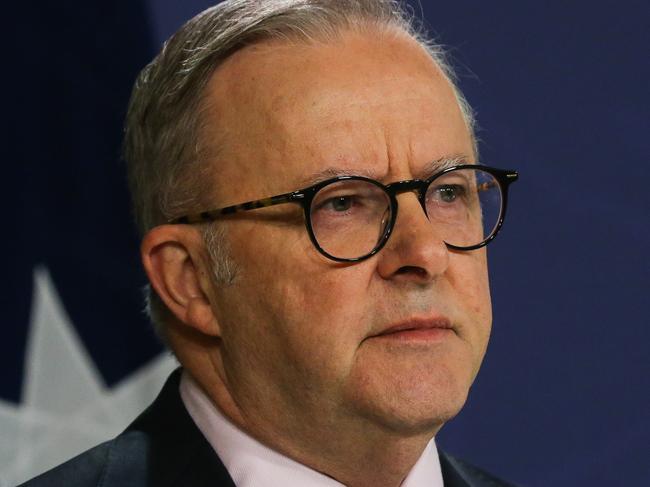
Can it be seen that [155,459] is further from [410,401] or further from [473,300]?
[473,300]

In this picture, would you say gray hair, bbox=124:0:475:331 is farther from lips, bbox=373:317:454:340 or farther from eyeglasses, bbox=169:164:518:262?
lips, bbox=373:317:454:340

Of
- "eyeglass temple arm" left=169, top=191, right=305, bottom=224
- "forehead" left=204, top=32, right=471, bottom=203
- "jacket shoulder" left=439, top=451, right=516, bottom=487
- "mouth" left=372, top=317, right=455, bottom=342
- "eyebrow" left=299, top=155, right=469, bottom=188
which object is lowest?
"jacket shoulder" left=439, top=451, right=516, bottom=487

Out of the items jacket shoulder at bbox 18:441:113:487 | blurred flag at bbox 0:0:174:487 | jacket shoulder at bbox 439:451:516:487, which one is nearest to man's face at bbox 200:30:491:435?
jacket shoulder at bbox 18:441:113:487

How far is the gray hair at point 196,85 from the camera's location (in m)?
1.79

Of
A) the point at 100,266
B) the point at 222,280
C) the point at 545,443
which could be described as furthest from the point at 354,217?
the point at 545,443

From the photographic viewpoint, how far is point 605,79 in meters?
2.65

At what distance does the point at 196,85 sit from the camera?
1.83 metres

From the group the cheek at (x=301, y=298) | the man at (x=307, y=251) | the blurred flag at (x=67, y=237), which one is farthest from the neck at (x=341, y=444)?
the blurred flag at (x=67, y=237)

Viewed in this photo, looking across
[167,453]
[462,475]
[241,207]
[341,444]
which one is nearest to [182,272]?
[241,207]

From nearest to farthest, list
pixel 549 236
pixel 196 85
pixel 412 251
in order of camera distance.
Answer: pixel 412 251 < pixel 196 85 < pixel 549 236

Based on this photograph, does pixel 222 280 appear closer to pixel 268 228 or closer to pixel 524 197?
pixel 268 228

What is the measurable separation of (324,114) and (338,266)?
9.9 inches

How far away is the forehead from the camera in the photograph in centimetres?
167

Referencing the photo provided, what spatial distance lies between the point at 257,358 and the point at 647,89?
56.4 inches
